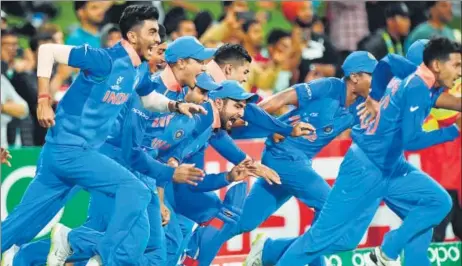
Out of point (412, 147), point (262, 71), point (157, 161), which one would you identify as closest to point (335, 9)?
point (262, 71)

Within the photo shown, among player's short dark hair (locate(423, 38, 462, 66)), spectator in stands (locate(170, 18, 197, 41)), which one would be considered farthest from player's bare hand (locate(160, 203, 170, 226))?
spectator in stands (locate(170, 18, 197, 41))

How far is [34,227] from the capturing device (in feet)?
36.6

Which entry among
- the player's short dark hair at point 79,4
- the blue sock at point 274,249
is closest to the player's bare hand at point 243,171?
the blue sock at point 274,249

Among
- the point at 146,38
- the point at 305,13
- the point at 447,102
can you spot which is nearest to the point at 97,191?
the point at 146,38

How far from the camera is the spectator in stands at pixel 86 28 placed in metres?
15.5

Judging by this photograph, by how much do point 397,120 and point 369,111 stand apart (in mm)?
357

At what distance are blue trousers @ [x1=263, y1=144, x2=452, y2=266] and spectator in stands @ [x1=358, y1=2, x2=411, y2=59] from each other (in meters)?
4.41

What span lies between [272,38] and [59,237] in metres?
6.74

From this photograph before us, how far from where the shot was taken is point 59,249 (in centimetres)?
1134

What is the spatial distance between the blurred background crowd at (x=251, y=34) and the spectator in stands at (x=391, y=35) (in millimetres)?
11

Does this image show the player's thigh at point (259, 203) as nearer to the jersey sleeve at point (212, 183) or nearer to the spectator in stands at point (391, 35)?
the jersey sleeve at point (212, 183)

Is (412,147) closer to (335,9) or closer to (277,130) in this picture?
(277,130)

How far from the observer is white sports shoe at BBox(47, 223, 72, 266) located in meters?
11.3

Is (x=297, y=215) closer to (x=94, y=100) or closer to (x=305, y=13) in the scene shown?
(x=94, y=100)
